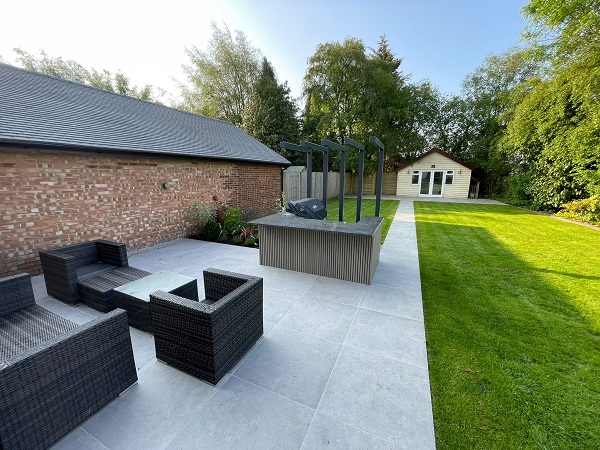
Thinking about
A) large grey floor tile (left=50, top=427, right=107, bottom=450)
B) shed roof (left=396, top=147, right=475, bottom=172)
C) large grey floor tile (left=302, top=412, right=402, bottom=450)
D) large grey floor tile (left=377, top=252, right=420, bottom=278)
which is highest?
shed roof (left=396, top=147, right=475, bottom=172)

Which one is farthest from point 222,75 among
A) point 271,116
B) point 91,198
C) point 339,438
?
point 339,438

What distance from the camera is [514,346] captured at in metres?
2.83

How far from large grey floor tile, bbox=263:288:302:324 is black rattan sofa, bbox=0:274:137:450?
1.58m

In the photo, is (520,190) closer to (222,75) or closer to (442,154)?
(442,154)

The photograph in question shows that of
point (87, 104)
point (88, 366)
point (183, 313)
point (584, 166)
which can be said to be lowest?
point (88, 366)

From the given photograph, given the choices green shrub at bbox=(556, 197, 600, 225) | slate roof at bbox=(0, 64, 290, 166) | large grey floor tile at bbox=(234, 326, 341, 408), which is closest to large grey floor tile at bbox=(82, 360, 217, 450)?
large grey floor tile at bbox=(234, 326, 341, 408)

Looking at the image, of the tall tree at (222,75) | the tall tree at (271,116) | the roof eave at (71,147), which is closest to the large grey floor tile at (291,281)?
the roof eave at (71,147)

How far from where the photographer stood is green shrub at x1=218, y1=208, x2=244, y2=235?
24.0 feet

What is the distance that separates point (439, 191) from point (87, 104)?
811 inches

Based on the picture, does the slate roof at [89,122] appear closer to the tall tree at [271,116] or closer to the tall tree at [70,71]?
the tall tree at [271,116]

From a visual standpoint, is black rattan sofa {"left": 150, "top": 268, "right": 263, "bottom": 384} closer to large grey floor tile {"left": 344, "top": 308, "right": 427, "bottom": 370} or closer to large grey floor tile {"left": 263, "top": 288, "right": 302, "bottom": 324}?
large grey floor tile {"left": 263, "top": 288, "right": 302, "bottom": 324}

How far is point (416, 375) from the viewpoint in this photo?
7.85 ft

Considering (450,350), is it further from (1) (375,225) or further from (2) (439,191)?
(2) (439,191)

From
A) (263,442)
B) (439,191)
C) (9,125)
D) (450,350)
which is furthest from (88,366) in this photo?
(439,191)
